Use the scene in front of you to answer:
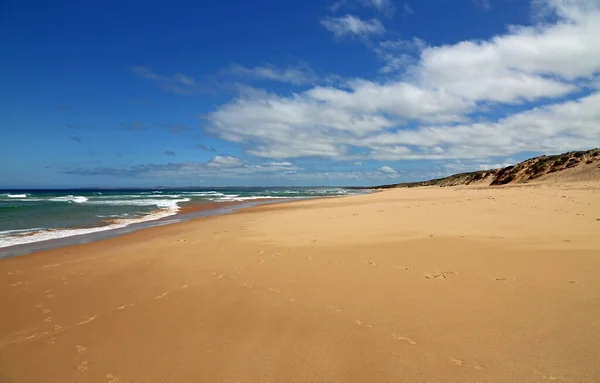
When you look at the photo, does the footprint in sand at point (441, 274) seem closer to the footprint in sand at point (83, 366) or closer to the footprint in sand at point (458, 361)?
the footprint in sand at point (458, 361)

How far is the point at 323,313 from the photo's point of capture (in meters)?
4.83

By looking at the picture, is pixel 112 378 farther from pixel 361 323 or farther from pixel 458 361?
pixel 458 361

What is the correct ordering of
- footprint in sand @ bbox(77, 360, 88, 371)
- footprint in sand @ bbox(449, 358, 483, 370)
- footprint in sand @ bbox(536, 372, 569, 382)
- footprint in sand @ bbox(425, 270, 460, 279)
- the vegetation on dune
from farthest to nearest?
the vegetation on dune → footprint in sand @ bbox(425, 270, 460, 279) → footprint in sand @ bbox(77, 360, 88, 371) → footprint in sand @ bbox(449, 358, 483, 370) → footprint in sand @ bbox(536, 372, 569, 382)

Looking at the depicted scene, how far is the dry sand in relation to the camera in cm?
350

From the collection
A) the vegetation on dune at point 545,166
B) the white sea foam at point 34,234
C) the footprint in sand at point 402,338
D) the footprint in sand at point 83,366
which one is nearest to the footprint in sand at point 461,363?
the footprint in sand at point 402,338

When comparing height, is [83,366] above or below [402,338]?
below

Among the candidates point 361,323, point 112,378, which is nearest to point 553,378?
point 361,323

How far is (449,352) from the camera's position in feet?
11.8

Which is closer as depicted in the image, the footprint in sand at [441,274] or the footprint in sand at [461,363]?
the footprint in sand at [461,363]

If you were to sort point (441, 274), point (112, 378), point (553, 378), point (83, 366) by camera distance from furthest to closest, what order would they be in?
point (441, 274), point (83, 366), point (112, 378), point (553, 378)

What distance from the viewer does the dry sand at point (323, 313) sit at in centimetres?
350

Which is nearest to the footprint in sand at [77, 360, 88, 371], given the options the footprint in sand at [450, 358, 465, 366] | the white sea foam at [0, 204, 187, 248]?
the footprint in sand at [450, 358, 465, 366]

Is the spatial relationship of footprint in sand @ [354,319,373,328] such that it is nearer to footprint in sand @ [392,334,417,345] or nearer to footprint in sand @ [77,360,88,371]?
footprint in sand @ [392,334,417,345]

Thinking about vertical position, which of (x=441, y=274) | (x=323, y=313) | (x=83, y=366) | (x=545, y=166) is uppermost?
(x=545, y=166)
